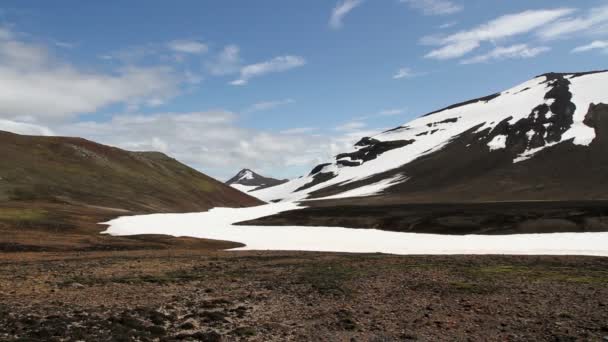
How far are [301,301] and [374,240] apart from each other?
1977 inches

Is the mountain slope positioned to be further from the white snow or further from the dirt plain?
the dirt plain

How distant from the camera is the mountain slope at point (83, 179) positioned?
12744 centimetres

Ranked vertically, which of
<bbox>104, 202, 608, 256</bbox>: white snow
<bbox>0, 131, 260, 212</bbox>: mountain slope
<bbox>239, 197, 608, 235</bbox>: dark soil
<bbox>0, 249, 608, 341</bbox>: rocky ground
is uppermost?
<bbox>0, 131, 260, 212</bbox>: mountain slope

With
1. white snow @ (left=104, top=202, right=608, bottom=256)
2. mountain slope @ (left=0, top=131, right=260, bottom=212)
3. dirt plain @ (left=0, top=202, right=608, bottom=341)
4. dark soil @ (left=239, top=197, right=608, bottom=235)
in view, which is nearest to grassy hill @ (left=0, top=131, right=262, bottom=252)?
mountain slope @ (left=0, top=131, right=260, bottom=212)

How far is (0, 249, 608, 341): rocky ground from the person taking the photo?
20625 millimetres

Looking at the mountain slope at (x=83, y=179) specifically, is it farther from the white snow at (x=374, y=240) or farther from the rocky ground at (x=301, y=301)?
the rocky ground at (x=301, y=301)

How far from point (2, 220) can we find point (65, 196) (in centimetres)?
5424

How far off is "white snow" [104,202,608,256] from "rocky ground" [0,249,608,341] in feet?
67.6

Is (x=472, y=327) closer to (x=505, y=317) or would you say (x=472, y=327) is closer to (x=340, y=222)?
(x=505, y=317)

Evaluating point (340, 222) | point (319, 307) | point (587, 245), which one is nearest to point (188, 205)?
point (340, 222)

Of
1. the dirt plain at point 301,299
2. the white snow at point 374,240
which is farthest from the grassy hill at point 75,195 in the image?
the dirt plain at point 301,299

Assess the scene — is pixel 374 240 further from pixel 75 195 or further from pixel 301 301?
pixel 75 195

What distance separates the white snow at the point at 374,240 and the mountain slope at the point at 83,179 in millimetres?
38465

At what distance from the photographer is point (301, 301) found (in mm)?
27516
